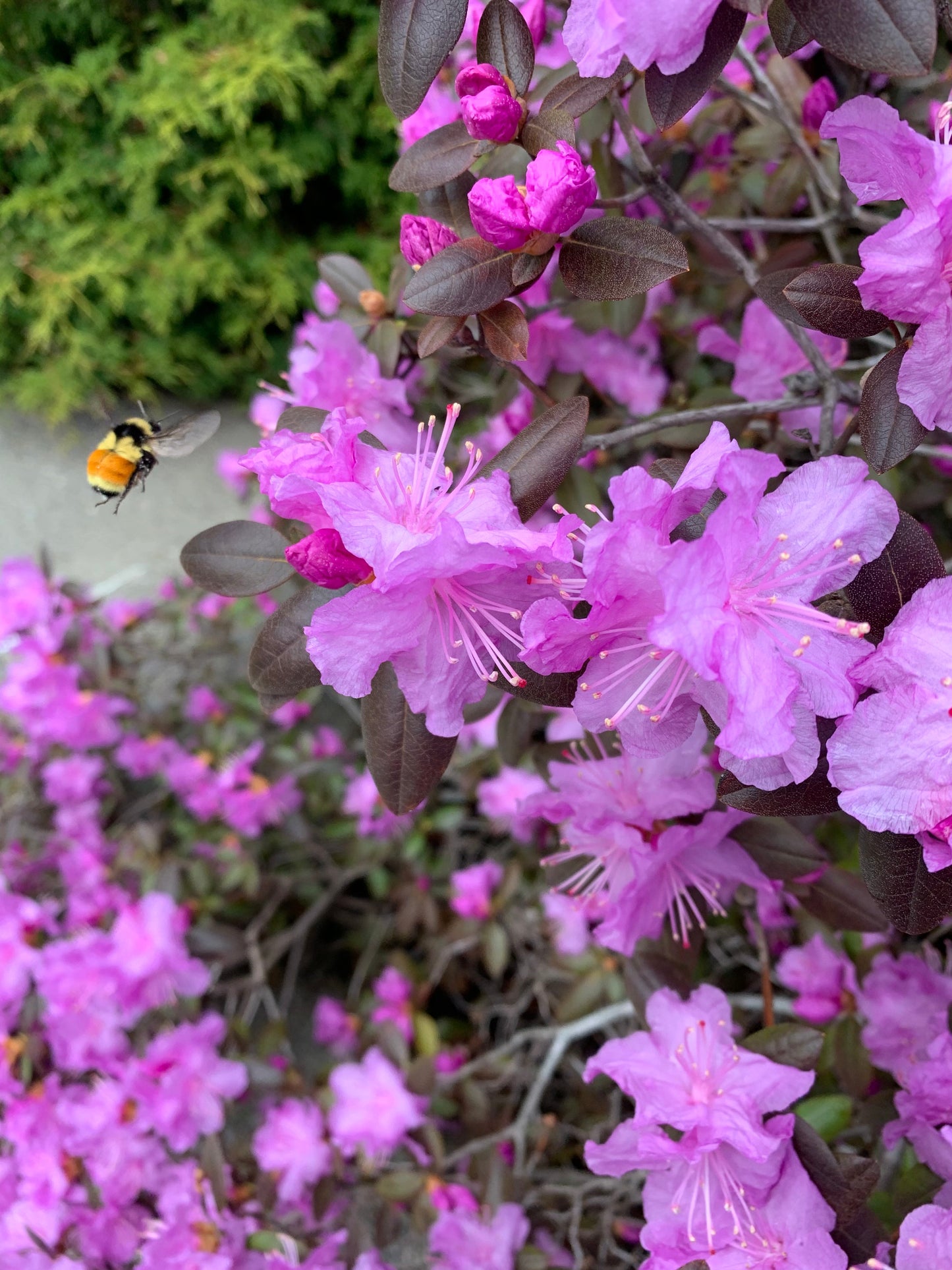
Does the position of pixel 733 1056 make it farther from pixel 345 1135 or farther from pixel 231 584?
pixel 345 1135

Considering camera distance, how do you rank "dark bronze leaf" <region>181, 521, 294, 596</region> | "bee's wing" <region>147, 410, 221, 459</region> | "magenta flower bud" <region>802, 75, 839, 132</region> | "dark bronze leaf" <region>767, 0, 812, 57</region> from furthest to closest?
1. "bee's wing" <region>147, 410, 221, 459</region>
2. "magenta flower bud" <region>802, 75, 839, 132</region>
3. "dark bronze leaf" <region>181, 521, 294, 596</region>
4. "dark bronze leaf" <region>767, 0, 812, 57</region>

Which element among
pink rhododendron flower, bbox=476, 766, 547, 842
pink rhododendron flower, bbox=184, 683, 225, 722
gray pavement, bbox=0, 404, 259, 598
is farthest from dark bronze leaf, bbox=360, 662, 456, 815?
gray pavement, bbox=0, 404, 259, 598

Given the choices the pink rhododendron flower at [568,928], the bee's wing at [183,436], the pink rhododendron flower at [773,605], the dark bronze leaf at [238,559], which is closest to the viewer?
the pink rhododendron flower at [773,605]

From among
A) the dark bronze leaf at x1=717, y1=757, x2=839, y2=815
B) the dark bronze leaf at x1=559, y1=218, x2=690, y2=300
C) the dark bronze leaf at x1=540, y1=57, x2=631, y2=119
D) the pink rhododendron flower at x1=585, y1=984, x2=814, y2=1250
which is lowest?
the pink rhododendron flower at x1=585, y1=984, x2=814, y2=1250

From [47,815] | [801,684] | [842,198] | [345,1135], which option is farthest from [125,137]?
[801,684]

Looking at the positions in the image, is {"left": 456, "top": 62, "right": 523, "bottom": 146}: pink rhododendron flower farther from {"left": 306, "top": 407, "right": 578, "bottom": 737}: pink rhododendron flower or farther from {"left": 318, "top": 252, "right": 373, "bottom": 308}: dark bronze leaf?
{"left": 318, "top": 252, "right": 373, "bottom": 308}: dark bronze leaf

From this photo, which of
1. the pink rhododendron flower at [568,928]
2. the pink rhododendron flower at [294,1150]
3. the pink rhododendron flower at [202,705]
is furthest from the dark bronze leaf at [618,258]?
the pink rhododendron flower at [202,705]

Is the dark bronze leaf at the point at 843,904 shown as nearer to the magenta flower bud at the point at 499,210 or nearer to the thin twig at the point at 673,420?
the thin twig at the point at 673,420

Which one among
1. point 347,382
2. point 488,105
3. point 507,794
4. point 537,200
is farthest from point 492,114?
point 507,794
